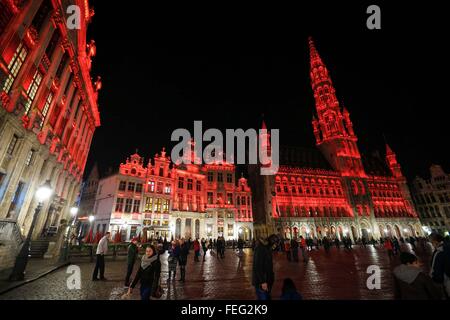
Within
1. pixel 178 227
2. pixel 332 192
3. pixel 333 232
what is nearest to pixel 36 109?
pixel 178 227

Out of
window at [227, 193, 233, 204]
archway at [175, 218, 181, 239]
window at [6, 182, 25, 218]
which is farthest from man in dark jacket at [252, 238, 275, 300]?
window at [227, 193, 233, 204]

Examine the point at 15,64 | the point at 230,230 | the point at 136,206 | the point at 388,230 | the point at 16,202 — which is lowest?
the point at 230,230

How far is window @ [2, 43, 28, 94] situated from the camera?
1400cm

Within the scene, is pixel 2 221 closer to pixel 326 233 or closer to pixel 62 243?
pixel 62 243

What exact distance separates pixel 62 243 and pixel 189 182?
1124 inches

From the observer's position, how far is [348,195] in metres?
57.3

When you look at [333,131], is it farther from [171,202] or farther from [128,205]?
[128,205]

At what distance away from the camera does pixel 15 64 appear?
14.7m

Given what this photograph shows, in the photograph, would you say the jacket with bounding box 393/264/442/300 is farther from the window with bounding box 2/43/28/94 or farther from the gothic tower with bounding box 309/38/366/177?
the gothic tower with bounding box 309/38/366/177

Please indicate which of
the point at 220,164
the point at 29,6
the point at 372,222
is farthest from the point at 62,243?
the point at 372,222

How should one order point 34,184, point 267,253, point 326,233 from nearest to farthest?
point 267,253 → point 34,184 → point 326,233

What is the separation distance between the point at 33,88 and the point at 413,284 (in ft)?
79.0

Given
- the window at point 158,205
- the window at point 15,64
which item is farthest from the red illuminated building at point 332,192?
the window at point 15,64

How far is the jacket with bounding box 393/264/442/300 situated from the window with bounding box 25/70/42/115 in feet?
73.0
